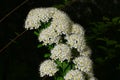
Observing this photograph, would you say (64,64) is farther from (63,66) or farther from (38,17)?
(38,17)

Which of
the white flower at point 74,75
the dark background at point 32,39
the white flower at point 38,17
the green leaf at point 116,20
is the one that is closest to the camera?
the white flower at point 74,75

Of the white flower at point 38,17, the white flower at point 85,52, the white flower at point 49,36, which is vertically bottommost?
the white flower at point 85,52

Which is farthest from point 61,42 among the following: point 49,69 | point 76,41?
point 49,69

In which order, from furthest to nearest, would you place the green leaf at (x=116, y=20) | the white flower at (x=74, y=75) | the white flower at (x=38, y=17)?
the green leaf at (x=116, y=20), the white flower at (x=38, y=17), the white flower at (x=74, y=75)

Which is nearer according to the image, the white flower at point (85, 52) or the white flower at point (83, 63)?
Result: the white flower at point (83, 63)

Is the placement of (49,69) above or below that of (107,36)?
below

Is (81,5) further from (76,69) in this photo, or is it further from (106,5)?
(76,69)

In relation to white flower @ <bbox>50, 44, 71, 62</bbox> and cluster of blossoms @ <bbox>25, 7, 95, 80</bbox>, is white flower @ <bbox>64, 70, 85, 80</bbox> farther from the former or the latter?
white flower @ <bbox>50, 44, 71, 62</bbox>

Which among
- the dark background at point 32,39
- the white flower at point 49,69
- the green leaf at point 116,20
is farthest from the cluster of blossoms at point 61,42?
the dark background at point 32,39

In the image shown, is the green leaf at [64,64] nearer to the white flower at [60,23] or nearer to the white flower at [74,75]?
the white flower at [74,75]
